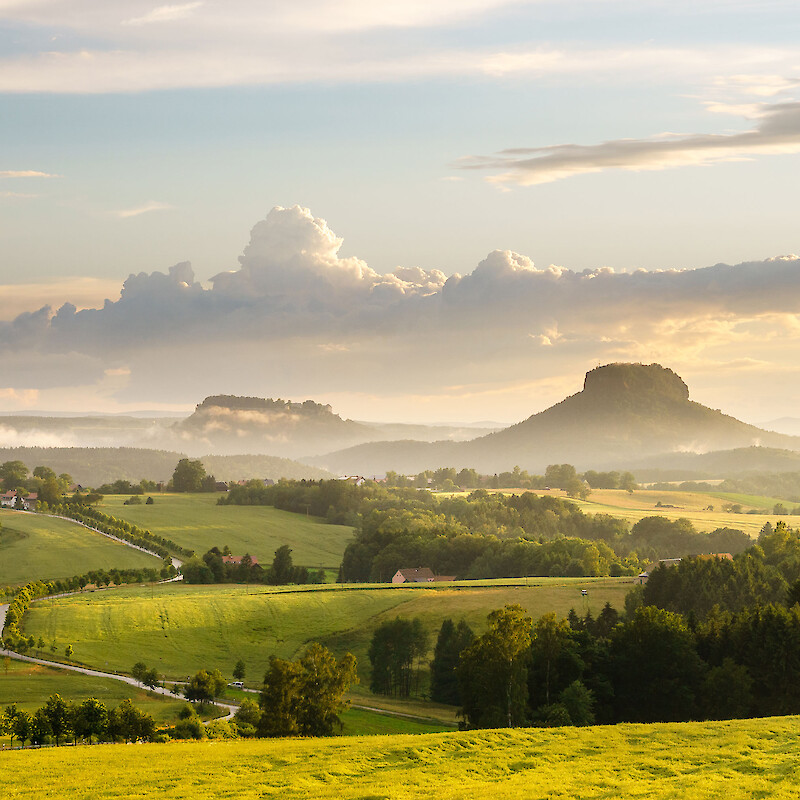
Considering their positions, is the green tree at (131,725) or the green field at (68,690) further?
the green field at (68,690)

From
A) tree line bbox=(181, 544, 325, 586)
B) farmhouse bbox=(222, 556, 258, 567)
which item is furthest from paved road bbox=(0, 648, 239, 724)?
farmhouse bbox=(222, 556, 258, 567)

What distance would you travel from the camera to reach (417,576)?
178250mm

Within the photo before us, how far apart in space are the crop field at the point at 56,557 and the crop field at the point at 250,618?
96.0 feet

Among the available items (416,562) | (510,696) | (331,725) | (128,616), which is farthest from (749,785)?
(416,562)

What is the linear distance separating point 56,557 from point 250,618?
231ft

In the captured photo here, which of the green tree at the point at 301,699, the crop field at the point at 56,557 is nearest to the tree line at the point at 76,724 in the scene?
the green tree at the point at 301,699

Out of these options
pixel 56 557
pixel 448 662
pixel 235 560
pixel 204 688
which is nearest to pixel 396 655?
pixel 448 662

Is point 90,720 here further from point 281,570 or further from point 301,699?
point 281,570

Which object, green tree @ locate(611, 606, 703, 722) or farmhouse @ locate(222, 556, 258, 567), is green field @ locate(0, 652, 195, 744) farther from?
farmhouse @ locate(222, 556, 258, 567)

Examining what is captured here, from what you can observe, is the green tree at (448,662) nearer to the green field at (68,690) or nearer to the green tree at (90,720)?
the green field at (68,690)

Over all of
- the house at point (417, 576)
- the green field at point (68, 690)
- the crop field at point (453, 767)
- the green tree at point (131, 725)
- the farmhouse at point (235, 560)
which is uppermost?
the crop field at point (453, 767)

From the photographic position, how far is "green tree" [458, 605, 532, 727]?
234ft

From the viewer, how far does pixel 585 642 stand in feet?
265

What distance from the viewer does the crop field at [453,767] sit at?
3809 cm
